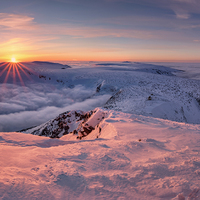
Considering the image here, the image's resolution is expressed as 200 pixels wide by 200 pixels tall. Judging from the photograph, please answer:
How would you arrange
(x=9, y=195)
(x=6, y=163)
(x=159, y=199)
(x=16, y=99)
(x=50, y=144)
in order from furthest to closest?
(x=16, y=99) → (x=50, y=144) → (x=6, y=163) → (x=159, y=199) → (x=9, y=195)

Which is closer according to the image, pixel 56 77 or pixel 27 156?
pixel 27 156

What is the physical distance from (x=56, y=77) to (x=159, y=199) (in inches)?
2338

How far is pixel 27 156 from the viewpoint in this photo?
3980mm

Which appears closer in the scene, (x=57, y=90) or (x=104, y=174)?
(x=104, y=174)

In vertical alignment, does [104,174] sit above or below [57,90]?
above

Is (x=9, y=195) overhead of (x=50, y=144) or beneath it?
overhead

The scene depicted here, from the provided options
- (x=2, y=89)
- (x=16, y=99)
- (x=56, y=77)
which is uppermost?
(x=56, y=77)

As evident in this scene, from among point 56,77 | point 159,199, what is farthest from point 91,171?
point 56,77

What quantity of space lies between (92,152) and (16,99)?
6933 centimetres

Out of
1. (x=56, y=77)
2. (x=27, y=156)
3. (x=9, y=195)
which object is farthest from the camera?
(x=56, y=77)

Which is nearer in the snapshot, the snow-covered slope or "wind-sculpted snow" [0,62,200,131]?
the snow-covered slope

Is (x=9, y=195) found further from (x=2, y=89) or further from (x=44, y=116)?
(x=2, y=89)

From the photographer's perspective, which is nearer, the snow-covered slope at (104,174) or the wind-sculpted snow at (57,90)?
the snow-covered slope at (104,174)

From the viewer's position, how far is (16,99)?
205 ft
